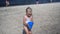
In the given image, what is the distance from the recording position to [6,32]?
9.72 m

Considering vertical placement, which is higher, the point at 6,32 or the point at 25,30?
the point at 25,30

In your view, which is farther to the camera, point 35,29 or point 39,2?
point 39,2

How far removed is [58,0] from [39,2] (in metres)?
3.64

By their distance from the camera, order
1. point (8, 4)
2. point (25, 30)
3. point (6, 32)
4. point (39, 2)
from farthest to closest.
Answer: point (39, 2) < point (8, 4) < point (6, 32) < point (25, 30)

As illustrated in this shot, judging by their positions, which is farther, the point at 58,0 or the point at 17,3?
the point at 58,0

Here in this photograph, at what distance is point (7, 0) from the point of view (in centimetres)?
2767

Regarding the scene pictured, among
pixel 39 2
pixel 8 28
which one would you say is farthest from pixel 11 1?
pixel 8 28

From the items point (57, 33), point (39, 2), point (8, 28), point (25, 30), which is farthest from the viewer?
point (39, 2)

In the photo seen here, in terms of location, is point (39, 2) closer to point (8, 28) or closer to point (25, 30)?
point (8, 28)

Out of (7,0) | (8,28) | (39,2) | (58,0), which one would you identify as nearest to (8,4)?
(7,0)

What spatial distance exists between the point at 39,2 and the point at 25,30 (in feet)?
82.7

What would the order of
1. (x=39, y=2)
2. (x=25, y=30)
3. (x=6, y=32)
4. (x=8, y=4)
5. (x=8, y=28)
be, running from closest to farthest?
(x=25, y=30) < (x=6, y=32) < (x=8, y=28) < (x=8, y=4) < (x=39, y=2)

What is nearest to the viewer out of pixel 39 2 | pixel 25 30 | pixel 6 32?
pixel 25 30

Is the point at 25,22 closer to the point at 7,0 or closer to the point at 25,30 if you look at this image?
the point at 25,30
